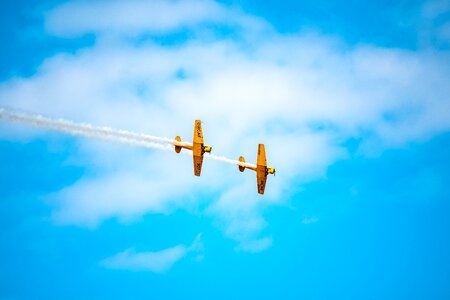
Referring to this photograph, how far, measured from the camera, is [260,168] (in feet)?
327

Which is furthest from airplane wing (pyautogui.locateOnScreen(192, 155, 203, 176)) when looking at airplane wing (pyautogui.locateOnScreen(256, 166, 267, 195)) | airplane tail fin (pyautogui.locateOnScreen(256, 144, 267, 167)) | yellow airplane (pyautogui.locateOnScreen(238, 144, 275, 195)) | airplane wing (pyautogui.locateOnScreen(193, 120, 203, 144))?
airplane wing (pyautogui.locateOnScreen(256, 166, 267, 195))

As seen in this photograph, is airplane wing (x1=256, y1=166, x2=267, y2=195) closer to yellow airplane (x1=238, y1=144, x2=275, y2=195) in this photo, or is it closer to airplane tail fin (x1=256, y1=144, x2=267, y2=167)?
yellow airplane (x1=238, y1=144, x2=275, y2=195)

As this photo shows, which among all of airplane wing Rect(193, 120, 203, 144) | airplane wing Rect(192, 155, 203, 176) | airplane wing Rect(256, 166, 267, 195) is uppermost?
airplane wing Rect(193, 120, 203, 144)

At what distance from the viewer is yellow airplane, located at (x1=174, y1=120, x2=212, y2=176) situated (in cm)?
9152

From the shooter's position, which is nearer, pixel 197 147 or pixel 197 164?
pixel 197 147

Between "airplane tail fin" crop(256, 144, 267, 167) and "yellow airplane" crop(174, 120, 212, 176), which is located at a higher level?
"airplane tail fin" crop(256, 144, 267, 167)

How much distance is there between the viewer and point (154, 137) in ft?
284

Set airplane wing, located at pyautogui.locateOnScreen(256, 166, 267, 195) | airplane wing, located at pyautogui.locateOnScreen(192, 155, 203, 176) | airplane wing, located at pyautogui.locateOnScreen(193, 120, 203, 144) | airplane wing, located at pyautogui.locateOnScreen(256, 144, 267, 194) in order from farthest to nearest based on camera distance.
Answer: airplane wing, located at pyautogui.locateOnScreen(256, 166, 267, 195)
airplane wing, located at pyautogui.locateOnScreen(256, 144, 267, 194)
airplane wing, located at pyautogui.locateOnScreen(192, 155, 203, 176)
airplane wing, located at pyautogui.locateOnScreen(193, 120, 203, 144)

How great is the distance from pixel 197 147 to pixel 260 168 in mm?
12087

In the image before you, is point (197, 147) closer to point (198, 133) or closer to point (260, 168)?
point (198, 133)

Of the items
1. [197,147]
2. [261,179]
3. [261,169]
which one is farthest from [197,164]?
[261,179]

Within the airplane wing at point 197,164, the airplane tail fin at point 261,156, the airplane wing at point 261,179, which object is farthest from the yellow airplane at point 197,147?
the airplane wing at point 261,179

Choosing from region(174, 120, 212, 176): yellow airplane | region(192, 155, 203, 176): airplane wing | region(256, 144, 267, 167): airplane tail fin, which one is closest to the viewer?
region(174, 120, 212, 176): yellow airplane

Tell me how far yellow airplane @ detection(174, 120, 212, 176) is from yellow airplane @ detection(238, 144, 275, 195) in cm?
896
